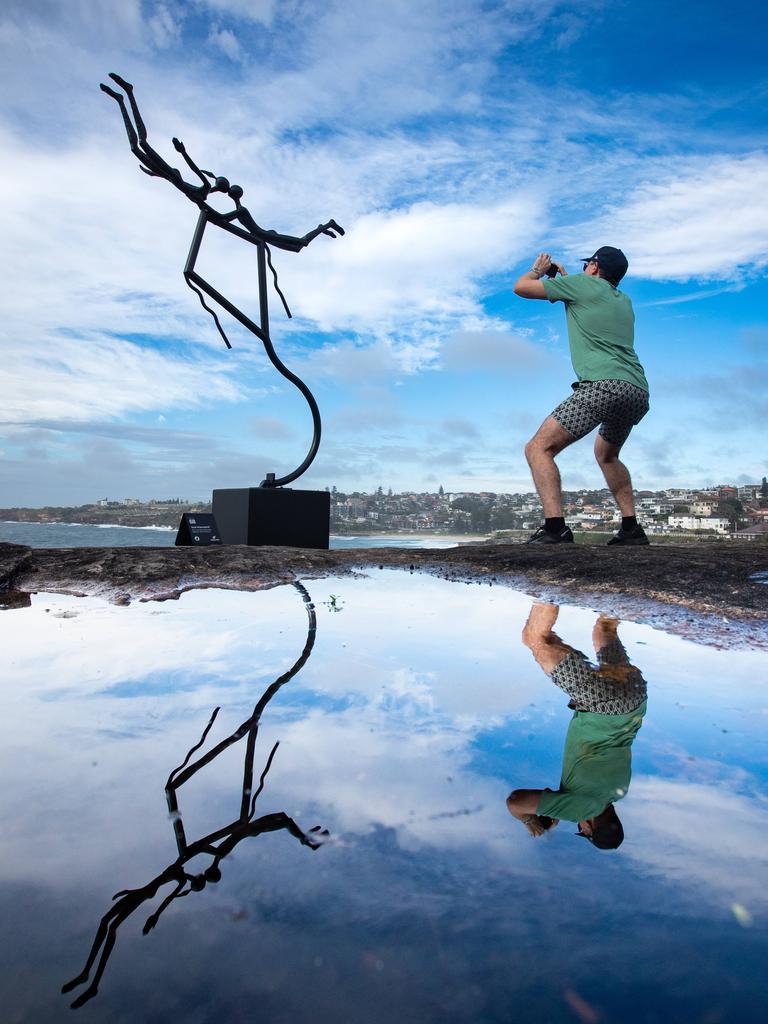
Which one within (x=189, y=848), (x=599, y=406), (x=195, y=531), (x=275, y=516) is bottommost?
(x=189, y=848)

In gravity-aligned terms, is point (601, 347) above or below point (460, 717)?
above

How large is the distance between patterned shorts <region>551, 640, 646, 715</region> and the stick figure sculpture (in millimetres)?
5866

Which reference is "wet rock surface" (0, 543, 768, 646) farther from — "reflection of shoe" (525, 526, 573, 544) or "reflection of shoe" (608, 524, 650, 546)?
"reflection of shoe" (608, 524, 650, 546)

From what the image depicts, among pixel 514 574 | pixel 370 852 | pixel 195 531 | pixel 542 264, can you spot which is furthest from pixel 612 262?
pixel 370 852

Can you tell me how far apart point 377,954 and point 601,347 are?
16.9 ft

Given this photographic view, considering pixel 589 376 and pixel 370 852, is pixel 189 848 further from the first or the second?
pixel 589 376

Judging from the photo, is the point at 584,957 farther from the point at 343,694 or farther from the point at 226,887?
the point at 343,694

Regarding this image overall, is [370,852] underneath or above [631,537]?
underneath

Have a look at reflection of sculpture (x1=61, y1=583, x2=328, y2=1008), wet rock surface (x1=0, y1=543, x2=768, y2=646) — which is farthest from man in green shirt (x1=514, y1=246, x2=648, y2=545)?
reflection of sculpture (x1=61, y1=583, x2=328, y2=1008)

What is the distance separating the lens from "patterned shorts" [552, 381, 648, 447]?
16.7ft

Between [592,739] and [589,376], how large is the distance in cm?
427

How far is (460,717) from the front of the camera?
1.47 metres

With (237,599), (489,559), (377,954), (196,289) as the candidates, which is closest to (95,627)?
(237,599)

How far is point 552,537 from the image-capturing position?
542 centimetres
